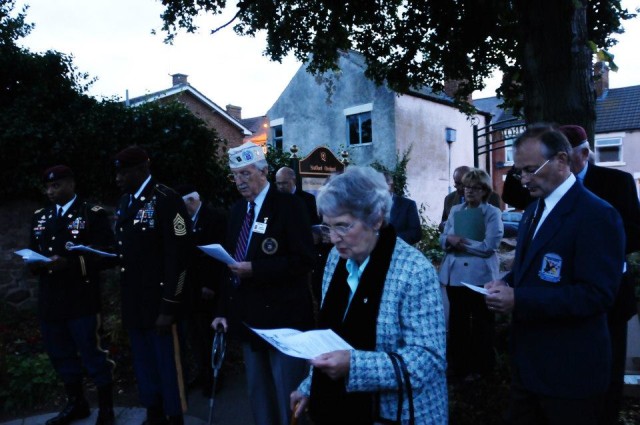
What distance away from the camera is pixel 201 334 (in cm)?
578

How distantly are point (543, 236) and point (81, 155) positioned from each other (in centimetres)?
781

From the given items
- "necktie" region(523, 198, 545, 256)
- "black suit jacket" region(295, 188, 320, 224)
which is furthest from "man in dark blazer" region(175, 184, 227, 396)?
"necktie" region(523, 198, 545, 256)

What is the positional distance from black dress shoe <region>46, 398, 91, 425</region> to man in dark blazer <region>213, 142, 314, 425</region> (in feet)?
6.83

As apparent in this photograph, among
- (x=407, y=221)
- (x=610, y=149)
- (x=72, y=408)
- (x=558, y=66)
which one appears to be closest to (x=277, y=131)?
(x=610, y=149)

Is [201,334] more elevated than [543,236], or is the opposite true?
[543,236]

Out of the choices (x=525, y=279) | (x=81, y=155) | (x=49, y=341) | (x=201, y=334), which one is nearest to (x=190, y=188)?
Result: (x=201, y=334)

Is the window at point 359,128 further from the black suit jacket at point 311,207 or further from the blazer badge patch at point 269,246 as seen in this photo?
the blazer badge patch at point 269,246

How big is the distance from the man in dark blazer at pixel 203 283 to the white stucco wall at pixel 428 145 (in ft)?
52.4

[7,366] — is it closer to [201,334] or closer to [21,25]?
[201,334]

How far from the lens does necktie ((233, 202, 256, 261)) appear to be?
11.7 feet

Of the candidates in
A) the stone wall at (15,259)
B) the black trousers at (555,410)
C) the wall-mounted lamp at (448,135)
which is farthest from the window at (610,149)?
the black trousers at (555,410)

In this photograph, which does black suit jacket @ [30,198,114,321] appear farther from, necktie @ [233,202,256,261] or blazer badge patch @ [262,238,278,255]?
blazer badge patch @ [262,238,278,255]

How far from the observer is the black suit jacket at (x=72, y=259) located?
4.46m

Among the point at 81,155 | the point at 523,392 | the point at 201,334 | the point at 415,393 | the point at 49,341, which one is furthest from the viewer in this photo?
the point at 81,155
